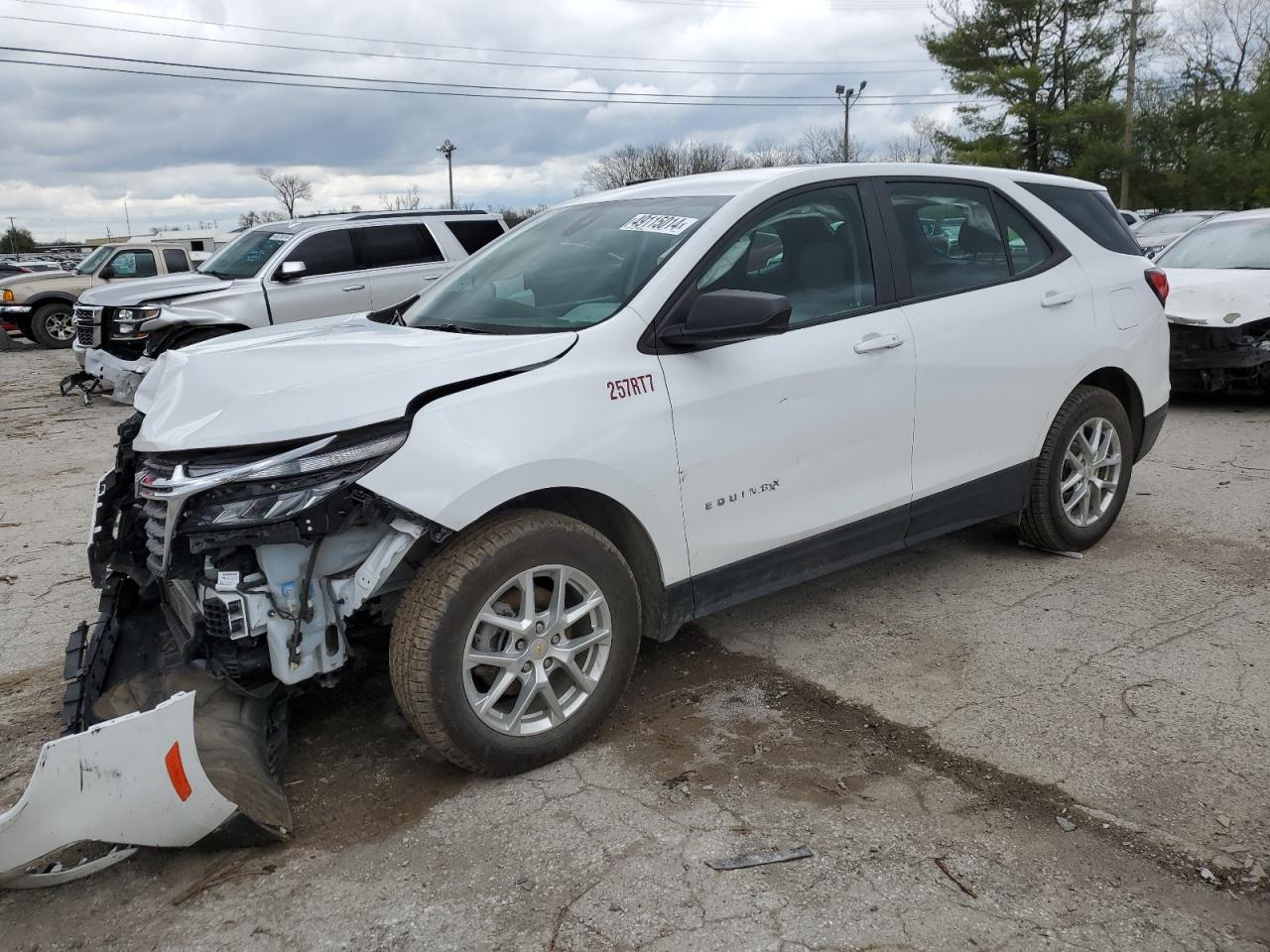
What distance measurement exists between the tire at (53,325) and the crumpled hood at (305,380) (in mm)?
18092

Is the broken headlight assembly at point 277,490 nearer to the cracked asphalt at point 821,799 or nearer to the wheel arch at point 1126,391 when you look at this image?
the cracked asphalt at point 821,799

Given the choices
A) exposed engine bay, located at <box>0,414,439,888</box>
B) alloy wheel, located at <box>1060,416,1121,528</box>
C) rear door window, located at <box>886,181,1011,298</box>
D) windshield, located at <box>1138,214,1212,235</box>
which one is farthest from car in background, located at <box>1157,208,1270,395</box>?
windshield, located at <box>1138,214,1212,235</box>

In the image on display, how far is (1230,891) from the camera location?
254 cm

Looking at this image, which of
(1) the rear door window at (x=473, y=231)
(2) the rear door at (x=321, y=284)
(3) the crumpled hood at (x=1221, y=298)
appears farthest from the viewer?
(1) the rear door window at (x=473, y=231)

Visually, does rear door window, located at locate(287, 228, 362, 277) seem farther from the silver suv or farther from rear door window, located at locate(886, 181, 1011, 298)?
rear door window, located at locate(886, 181, 1011, 298)

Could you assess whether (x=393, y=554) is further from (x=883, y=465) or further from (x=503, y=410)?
(x=883, y=465)

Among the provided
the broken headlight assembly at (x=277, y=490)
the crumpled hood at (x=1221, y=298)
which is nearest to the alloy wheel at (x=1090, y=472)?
the broken headlight assembly at (x=277, y=490)

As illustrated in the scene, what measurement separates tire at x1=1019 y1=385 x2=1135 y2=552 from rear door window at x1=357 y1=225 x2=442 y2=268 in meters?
8.27

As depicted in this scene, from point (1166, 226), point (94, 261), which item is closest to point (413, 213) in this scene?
point (94, 261)

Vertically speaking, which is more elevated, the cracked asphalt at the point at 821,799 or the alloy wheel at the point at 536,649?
the alloy wheel at the point at 536,649

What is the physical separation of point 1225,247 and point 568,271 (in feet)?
26.8

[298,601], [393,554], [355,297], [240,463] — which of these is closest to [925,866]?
[393,554]

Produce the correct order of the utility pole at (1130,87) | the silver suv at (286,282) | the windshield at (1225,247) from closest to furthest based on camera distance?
1. the windshield at (1225,247)
2. the silver suv at (286,282)
3. the utility pole at (1130,87)

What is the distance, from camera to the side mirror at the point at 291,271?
33.8 feet
